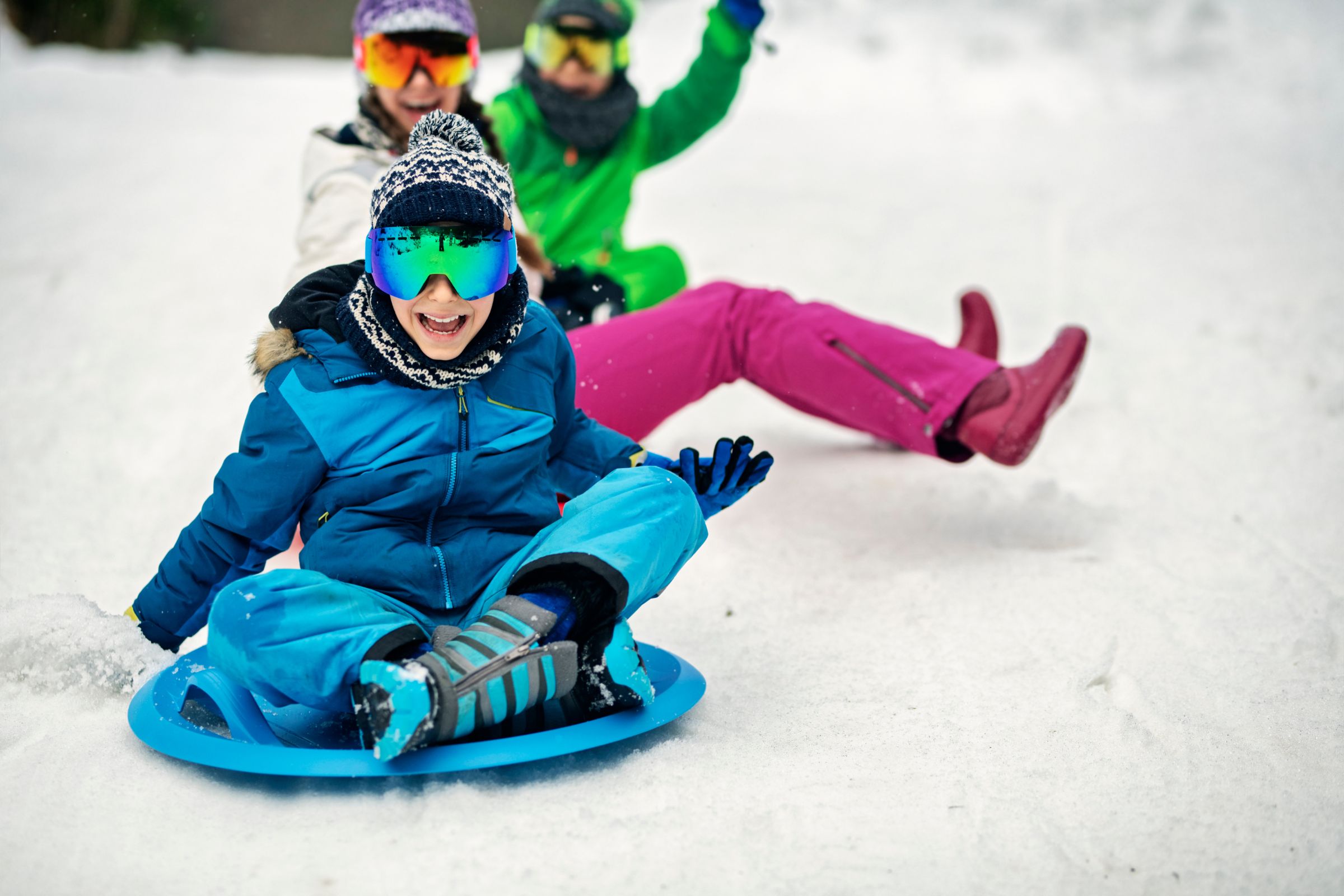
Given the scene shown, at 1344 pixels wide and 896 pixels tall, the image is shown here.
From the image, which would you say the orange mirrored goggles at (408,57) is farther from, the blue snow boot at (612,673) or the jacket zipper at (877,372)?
the blue snow boot at (612,673)

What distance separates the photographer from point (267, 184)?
5.35 meters

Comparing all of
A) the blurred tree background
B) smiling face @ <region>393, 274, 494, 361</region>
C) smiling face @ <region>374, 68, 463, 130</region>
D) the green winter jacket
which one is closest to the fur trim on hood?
smiling face @ <region>393, 274, 494, 361</region>

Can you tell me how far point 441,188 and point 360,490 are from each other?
466 mm

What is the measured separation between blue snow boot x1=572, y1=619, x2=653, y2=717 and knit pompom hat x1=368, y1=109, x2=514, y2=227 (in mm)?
647

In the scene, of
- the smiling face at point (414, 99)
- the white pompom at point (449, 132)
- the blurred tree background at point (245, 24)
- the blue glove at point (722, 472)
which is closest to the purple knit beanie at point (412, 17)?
the smiling face at point (414, 99)

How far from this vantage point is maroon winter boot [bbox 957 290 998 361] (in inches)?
119

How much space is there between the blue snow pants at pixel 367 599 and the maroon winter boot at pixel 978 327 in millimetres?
1338

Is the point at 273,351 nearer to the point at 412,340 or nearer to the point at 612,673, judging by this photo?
the point at 412,340

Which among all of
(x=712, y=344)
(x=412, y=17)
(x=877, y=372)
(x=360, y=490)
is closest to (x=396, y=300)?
(x=360, y=490)

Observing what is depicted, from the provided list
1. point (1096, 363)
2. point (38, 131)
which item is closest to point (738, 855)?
point (1096, 363)

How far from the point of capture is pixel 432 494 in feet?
6.00

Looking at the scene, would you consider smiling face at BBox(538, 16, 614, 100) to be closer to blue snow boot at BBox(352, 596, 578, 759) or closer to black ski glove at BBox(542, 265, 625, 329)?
black ski glove at BBox(542, 265, 625, 329)

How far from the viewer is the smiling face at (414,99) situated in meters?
2.87

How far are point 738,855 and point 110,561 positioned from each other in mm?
1839
